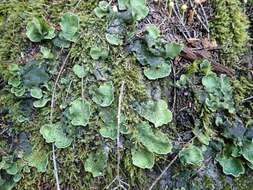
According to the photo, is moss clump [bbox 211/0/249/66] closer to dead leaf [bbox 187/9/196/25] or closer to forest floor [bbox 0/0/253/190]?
forest floor [bbox 0/0/253/190]

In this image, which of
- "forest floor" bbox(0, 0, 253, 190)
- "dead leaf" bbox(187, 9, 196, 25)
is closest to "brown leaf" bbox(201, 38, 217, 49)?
"forest floor" bbox(0, 0, 253, 190)

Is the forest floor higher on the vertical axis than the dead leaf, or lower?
lower

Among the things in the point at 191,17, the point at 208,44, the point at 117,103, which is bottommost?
the point at 117,103

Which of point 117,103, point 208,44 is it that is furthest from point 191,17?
point 117,103

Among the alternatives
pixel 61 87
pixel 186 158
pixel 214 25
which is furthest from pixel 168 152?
pixel 214 25

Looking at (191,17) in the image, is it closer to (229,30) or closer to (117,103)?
(229,30)

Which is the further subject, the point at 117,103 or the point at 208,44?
the point at 208,44
